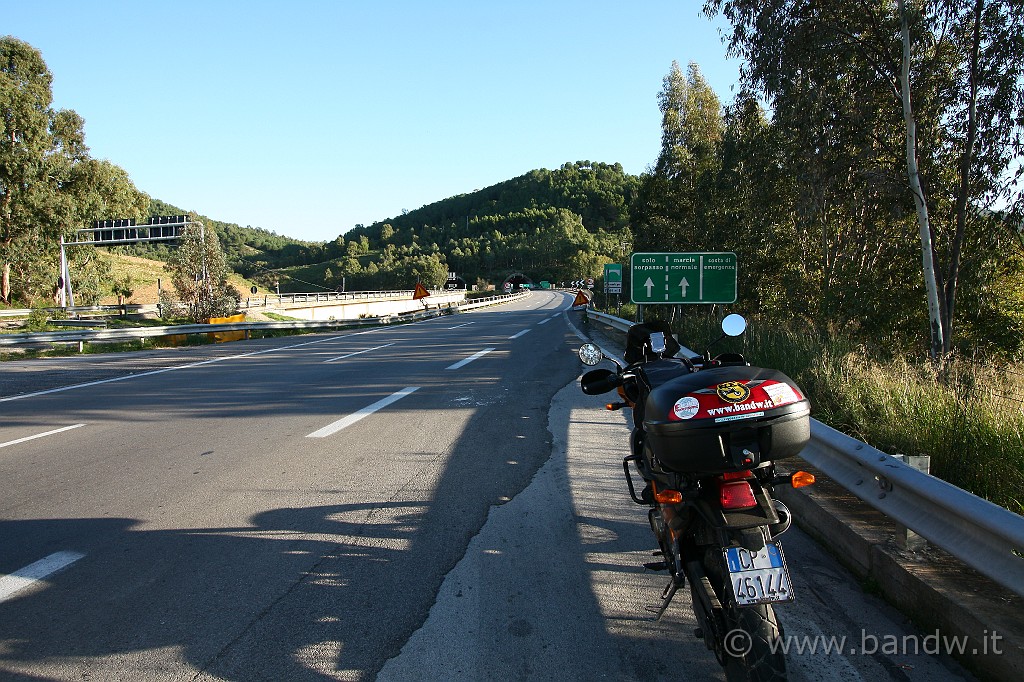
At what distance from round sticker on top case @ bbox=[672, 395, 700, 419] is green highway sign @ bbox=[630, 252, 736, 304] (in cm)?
1450

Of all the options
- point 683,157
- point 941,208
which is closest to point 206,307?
point 683,157

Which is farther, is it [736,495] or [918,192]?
[918,192]

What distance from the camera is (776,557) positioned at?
2805 millimetres

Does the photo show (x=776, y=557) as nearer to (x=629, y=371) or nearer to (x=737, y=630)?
(x=737, y=630)

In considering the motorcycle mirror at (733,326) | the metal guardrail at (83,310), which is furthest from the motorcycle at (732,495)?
the metal guardrail at (83,310)

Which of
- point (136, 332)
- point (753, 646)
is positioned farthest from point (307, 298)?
point (753, 646)

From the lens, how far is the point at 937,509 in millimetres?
3283

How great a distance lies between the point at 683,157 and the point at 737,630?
30.3 m

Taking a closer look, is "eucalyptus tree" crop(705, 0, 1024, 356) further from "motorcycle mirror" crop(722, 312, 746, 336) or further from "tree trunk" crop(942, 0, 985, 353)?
"motorcycle mirror" crop(722, 312, 746, 336)

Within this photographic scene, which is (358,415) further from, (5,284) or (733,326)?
(5,284)

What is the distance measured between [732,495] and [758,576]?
34cm

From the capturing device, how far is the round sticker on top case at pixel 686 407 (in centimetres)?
287

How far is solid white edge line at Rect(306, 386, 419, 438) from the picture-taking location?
8188 millimetres

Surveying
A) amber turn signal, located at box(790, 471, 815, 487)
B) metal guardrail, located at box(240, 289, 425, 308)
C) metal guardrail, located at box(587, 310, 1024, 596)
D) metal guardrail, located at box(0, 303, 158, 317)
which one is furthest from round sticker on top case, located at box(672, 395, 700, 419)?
metal guardrail, located at box(240, 289, 425, 308)
